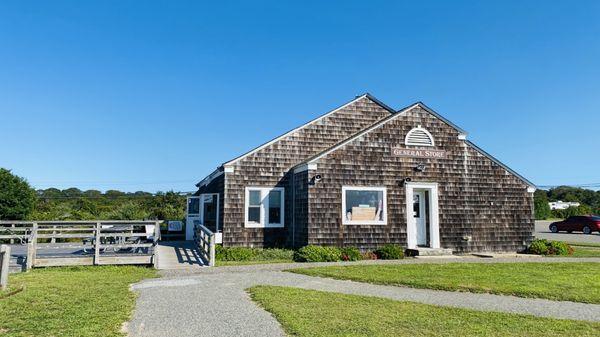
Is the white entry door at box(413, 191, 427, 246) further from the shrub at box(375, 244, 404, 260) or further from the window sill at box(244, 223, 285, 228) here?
the window sill at box(244, 223, 285, 228)

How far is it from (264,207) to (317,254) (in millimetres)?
3693

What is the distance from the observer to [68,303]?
7.61 m

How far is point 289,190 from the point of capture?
17.4 metres

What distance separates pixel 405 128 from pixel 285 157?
499cm

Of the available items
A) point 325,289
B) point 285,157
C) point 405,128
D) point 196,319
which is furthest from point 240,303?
point 405,128

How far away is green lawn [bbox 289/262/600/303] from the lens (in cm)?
909

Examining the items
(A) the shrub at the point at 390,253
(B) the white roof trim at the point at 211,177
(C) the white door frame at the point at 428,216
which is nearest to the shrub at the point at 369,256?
(A) the shrub at the point at 390,253

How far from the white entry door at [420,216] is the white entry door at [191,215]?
35.9 ft

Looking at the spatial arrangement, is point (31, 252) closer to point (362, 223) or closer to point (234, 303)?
point (234, 303)

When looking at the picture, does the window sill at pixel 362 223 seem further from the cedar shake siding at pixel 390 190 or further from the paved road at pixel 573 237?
the paved road at pixel 573 237

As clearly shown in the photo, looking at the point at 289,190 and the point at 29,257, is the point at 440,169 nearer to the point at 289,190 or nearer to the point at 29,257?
the point at 289,190

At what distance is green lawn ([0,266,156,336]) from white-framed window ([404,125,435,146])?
10.8 m

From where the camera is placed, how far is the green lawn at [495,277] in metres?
9.09

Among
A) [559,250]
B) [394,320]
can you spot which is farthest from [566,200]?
[394,320]
